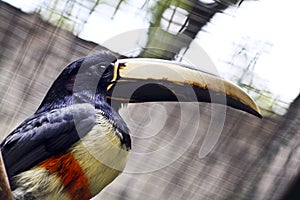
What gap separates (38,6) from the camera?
140cm

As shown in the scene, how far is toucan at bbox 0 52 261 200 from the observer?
117 centimetres

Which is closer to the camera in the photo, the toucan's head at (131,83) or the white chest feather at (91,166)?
the white chest feather at (91,166)

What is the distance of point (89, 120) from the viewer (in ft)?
3.95

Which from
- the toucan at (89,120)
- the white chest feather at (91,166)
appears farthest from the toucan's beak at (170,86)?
the white chest feather at (91,166)

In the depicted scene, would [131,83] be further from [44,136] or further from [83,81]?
[44,136]

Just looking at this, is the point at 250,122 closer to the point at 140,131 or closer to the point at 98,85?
the point at 140,131

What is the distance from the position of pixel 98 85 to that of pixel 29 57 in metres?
0.22

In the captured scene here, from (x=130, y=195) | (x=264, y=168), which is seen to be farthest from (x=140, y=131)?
(x=264, y=168)

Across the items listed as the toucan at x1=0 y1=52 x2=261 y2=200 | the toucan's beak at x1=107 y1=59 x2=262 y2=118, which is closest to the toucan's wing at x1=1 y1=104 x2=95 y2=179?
the toucan at x1=0 y1=52 x2=261 y2=200

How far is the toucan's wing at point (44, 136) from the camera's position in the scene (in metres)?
1.16

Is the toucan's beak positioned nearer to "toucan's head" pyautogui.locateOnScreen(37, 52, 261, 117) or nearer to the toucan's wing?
"toucan's head" pyautogui.locateOnScreen(37, 52, 261, 117)

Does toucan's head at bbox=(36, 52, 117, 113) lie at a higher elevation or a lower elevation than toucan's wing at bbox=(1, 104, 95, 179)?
higher

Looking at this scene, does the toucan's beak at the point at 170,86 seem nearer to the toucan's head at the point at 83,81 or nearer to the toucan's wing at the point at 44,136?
the toucan's head at the point at 83,81

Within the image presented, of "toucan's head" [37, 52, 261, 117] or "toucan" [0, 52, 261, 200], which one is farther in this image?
"toucan's head" [37, 52, 261, 117]
